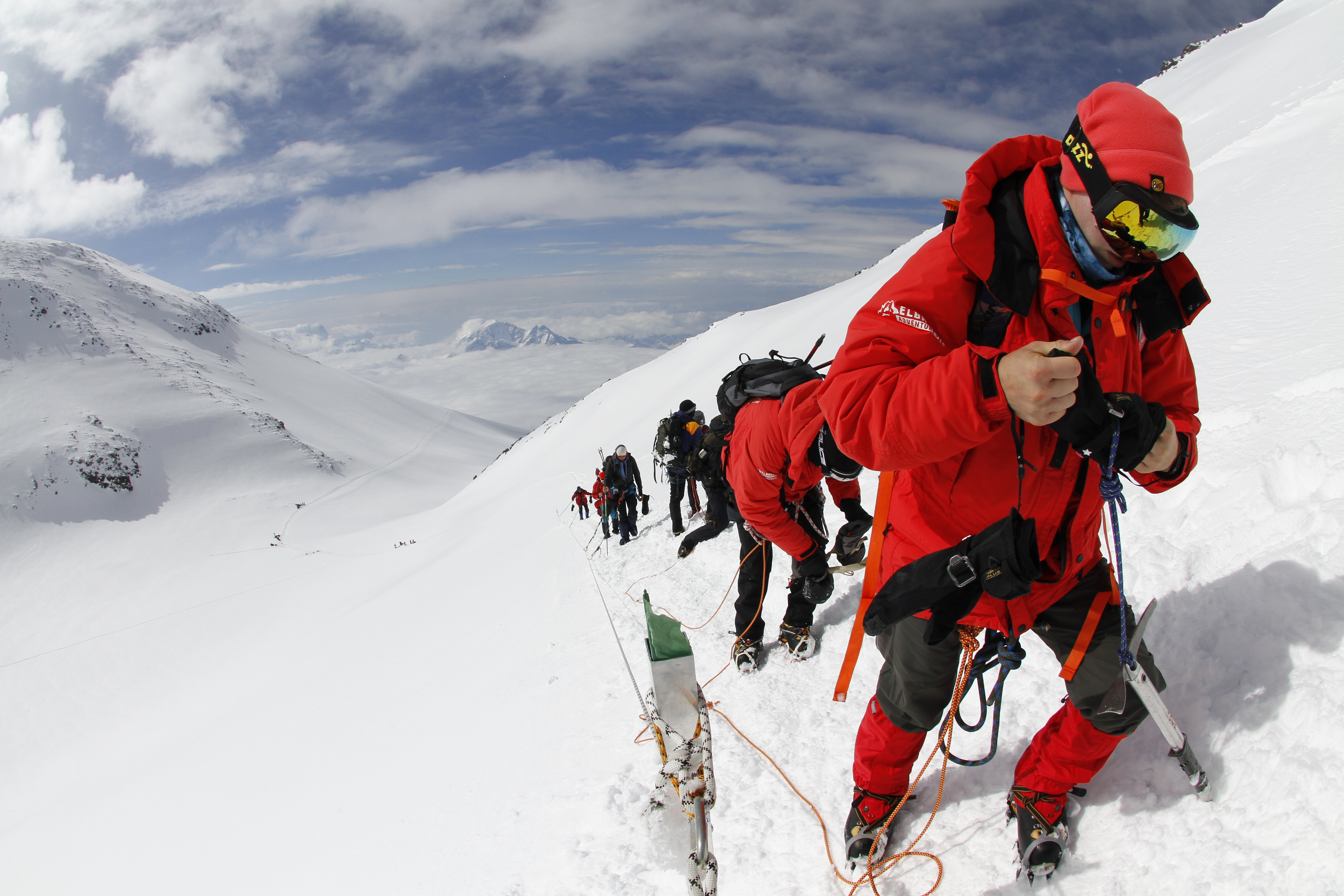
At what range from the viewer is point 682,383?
30.6 metres

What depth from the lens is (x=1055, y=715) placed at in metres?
2.40

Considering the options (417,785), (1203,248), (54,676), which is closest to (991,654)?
(417,785)

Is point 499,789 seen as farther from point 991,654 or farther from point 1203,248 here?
point 1203,248

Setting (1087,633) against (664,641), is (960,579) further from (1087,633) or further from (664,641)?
(664,641)

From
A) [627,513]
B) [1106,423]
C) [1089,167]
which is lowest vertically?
[627,513]

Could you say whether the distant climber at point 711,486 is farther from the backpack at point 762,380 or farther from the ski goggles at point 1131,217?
the ski goggles at point 1131,217

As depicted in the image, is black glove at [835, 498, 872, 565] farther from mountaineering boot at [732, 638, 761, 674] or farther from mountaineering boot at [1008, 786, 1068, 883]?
mountaineering boot at [1008, 786, 1068, 883]

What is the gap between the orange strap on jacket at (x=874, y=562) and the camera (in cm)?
225

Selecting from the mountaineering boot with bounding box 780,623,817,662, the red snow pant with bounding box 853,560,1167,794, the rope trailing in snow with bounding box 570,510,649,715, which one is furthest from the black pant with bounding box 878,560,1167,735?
the mountaineering boot with bounding box 780,623,817,662

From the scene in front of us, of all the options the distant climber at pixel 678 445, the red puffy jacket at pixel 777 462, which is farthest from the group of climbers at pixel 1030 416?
the distant climber at pixel 678 445

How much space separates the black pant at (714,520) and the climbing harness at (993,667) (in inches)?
158

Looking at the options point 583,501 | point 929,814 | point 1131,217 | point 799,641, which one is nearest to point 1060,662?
point 929,814

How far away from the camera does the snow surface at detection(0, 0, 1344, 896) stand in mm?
2154

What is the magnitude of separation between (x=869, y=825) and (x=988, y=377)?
2126 mm
